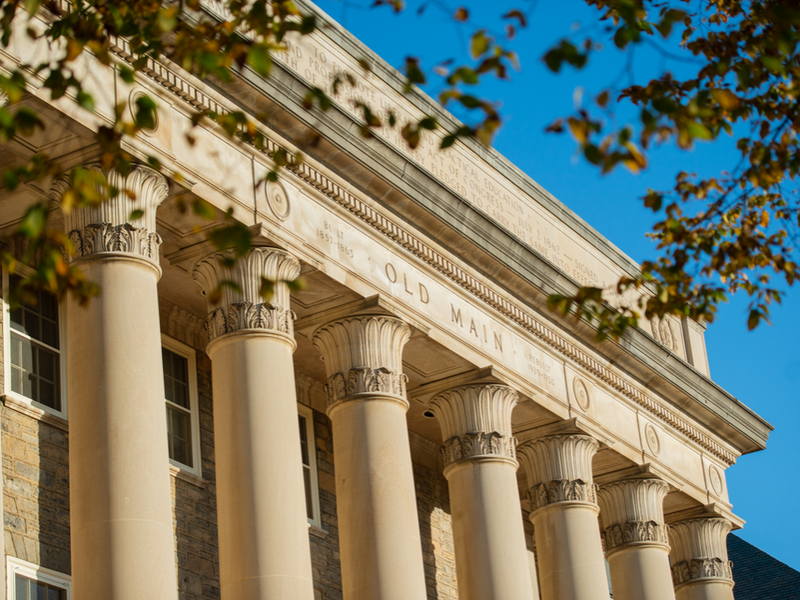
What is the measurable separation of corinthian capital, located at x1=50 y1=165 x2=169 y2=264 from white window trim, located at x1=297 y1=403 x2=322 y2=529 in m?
9.08

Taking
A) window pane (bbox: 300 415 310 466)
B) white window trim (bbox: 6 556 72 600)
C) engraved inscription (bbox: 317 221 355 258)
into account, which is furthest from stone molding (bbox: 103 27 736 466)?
white window trim (bbox: 6 556 72 600)

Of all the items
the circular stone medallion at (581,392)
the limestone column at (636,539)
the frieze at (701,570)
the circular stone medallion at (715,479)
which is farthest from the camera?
the circular stone medallion at (715,479)

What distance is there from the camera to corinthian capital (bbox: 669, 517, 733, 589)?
3422cm

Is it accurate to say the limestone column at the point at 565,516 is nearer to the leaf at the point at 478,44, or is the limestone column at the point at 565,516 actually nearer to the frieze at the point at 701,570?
the frieze at the point at 701,570

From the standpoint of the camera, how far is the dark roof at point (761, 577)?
53625 millimetres

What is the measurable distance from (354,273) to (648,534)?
12198 mm

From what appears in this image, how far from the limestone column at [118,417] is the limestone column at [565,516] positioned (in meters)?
12.9

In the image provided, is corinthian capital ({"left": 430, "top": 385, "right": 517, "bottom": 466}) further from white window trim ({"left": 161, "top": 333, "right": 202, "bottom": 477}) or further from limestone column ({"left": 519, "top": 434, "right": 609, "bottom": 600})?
white window trim ({"left": 161, "top": 333, "right": 202, "bottom": 477})

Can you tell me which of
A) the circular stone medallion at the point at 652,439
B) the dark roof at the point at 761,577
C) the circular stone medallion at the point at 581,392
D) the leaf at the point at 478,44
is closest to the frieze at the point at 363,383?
the circular stone medallion at the point at 581,392

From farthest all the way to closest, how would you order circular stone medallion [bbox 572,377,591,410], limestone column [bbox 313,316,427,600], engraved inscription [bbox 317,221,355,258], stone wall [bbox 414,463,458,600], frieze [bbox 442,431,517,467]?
circular stone medallion [bbox 572,377,591,410] < stone wall [bbox 414,463,458,600] < frieze [bbox 442,431,517,467] < engraved inscription [bbox 317,221,355,258] < limestone column [bbox 313,316,427,600]

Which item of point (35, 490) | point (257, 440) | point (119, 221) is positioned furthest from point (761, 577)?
point (119, 221)

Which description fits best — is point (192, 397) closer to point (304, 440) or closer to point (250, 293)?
point (304, 440)

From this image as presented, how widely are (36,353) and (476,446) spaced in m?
8.95

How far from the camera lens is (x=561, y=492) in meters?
28.7
